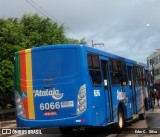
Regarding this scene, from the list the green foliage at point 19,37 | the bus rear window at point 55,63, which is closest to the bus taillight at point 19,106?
the bus rear window at point 55,63

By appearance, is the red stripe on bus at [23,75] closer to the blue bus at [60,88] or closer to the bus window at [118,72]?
the blue bus at [60,88]

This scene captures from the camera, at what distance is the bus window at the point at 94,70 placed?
1403 cm

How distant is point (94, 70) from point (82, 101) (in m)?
1.33

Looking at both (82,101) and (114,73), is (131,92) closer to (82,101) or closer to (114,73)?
(114,73)

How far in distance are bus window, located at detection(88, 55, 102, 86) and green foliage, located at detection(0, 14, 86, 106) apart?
15528mm

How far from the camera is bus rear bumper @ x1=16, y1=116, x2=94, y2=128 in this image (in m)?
13.3

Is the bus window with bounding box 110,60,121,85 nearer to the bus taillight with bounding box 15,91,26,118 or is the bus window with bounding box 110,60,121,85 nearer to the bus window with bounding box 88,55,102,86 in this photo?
the bus window with bounding box 88,55,102,86

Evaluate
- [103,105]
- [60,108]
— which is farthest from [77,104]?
[103,105]

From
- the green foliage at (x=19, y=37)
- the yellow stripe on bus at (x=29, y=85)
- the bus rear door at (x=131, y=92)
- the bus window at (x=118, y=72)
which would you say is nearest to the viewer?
the yellow stripe on bus at (x=29, y=85)

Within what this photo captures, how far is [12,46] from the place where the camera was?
31.5m

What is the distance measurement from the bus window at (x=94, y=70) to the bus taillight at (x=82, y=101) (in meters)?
0.66

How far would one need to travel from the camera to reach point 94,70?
14312 millimetres

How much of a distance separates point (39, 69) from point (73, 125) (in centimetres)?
205

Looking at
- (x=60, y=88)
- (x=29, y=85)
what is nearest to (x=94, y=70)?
(x=60, y=88)
